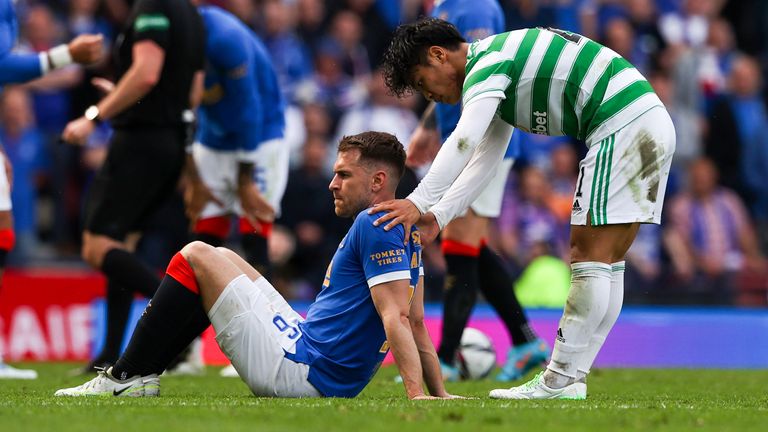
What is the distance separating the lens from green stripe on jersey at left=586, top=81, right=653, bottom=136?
5.99 metres

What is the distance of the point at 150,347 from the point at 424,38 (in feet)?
6.32

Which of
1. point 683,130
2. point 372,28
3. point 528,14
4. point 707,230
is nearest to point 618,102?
point 707,230

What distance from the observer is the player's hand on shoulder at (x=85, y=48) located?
8203 millimetres

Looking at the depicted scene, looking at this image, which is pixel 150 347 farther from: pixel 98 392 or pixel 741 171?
pixel 741 171

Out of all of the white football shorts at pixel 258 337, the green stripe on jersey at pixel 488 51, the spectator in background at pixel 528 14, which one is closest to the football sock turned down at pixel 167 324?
the white football shorts at pixel 258 337

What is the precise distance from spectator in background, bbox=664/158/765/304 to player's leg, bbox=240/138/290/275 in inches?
237

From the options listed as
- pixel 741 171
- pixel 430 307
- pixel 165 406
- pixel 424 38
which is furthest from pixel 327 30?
pixel 165 406

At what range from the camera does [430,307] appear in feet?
39.4

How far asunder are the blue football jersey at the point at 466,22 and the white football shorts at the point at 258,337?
Result: 2680mm

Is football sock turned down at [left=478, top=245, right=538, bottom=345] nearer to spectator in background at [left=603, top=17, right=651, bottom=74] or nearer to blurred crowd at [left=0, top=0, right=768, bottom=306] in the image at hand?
blurred crowd at [left=0, top=0, right=768, bottom=306]

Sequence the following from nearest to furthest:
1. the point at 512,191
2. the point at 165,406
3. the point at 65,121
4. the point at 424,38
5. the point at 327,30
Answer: the point at 165,406, the point at 424,38, the point at 65,121, the point at 512,191, the point at 327,30

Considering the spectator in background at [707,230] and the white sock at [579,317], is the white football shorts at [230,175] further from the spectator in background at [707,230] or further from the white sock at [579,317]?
the spectator in background at [707,230]

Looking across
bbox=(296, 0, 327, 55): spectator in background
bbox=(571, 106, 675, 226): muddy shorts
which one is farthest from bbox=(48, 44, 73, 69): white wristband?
bbox=(296, 0, 327, 55): spectator in background

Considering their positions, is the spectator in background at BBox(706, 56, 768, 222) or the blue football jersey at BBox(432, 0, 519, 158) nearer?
the blue football jersey at BBox(432, 0, 519, 158)
